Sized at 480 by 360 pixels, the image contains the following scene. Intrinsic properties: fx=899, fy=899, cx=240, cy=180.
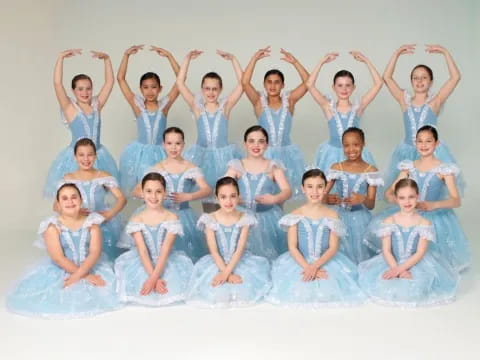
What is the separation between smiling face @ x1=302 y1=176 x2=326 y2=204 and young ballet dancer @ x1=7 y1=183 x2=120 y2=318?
1232mm

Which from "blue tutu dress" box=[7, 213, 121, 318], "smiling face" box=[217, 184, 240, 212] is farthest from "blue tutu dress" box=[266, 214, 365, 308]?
"blue tutu dress" box=[7, 213, 121, 318]

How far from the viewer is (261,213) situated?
594cm

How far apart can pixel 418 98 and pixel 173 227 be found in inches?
84.8

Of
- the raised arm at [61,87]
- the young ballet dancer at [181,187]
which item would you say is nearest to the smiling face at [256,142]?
the young ballet dancer at [181,187]

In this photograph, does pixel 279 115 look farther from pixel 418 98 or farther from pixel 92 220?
pixel 92 220

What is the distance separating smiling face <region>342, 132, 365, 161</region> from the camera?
575 centimetres

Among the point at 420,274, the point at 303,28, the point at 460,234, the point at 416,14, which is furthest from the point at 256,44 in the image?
the point at 420,274

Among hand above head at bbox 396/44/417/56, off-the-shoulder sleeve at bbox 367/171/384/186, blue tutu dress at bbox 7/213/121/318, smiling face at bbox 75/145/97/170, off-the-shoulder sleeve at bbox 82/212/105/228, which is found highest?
hand above head at bbox 396/44/417/56

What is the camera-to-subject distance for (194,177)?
19.1 ft

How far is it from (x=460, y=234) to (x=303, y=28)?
8.96 ft

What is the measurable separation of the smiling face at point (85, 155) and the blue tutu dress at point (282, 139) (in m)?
1.35

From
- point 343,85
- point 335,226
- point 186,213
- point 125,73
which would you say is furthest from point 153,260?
point 343,85

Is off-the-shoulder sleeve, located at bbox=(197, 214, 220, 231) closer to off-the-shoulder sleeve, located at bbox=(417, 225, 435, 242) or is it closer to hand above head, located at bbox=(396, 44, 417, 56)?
off-the-shoulder sleeve, located at bbox=(417, 225, 435, 242)

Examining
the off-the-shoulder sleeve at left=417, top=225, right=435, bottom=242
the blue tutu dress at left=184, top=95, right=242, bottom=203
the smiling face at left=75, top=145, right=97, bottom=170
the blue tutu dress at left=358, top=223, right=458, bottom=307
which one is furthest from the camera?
the blue tutu dress at left=184, top=95, right=242, bottom=203
